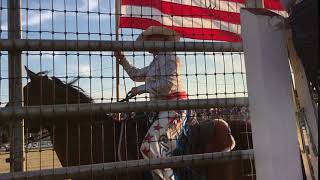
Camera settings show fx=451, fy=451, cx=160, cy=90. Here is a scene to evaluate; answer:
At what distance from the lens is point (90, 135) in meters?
4.81

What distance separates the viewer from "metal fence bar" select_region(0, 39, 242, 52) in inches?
106

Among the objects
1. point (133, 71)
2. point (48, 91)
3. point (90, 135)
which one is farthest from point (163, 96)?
point (48, 91)

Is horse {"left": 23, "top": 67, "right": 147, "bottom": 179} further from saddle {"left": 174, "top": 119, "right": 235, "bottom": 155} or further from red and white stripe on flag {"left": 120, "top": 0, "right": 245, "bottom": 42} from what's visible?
red and white stripe on flag {"left": 120, "top": 0, "right": 245, "bottom": 42}

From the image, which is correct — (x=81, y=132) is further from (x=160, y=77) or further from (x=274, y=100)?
(x=274, y=100)

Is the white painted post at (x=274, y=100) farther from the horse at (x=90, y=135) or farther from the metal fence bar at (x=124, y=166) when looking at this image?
the horse at (x=90, y=135)

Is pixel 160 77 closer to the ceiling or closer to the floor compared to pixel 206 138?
closer to the ceiling

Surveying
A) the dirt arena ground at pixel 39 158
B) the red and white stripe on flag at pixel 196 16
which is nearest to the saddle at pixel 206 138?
the red and white stripe on flag at pixel 196 16

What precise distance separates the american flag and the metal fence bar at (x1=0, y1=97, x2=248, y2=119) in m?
1.35

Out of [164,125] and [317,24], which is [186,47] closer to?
[317,24]

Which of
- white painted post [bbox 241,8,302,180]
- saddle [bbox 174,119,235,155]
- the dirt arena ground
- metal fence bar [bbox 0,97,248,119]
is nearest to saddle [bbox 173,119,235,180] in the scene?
saddle [bbox 174,119,235,155]

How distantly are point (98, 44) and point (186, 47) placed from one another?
0.65 m

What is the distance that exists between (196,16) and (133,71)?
3.82 feet

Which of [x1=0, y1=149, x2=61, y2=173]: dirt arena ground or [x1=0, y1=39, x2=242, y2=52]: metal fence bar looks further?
[x1=0, y1=149, x2=61, y2=173]: dirt arena ground

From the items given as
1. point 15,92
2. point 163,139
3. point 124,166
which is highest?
point 15,92
